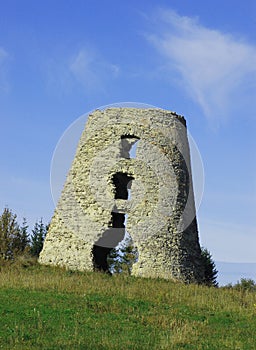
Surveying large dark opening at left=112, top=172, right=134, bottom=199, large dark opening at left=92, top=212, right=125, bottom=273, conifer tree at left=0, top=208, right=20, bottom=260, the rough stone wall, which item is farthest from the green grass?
conifer tree at left=0, top=208, right=20, bottom=260

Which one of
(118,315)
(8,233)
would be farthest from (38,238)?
(118,315)

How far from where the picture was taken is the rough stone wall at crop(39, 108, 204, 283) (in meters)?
19.1

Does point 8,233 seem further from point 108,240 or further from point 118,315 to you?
point 118,315

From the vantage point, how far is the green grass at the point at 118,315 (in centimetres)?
933

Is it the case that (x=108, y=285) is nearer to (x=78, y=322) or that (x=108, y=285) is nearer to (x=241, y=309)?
(x=241, y=309)

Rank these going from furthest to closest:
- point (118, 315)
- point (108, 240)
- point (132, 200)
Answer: point (108, 240) → point (132, 200) → point (118, 315)

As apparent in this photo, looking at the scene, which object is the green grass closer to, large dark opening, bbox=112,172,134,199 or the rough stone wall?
the rough stone wall

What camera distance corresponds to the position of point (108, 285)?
15.5 m

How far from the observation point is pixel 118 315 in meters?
11.5

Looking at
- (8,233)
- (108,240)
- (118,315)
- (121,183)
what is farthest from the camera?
(8,233)

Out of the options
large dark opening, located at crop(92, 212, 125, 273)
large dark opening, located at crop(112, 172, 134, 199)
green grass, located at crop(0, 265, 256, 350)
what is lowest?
green grass, located at crop(0, 265, 256, 350)

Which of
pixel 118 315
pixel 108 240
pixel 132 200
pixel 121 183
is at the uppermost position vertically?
pixel 121 183

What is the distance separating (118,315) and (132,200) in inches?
323

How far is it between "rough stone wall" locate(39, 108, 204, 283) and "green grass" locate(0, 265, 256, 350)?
86.9 inches
